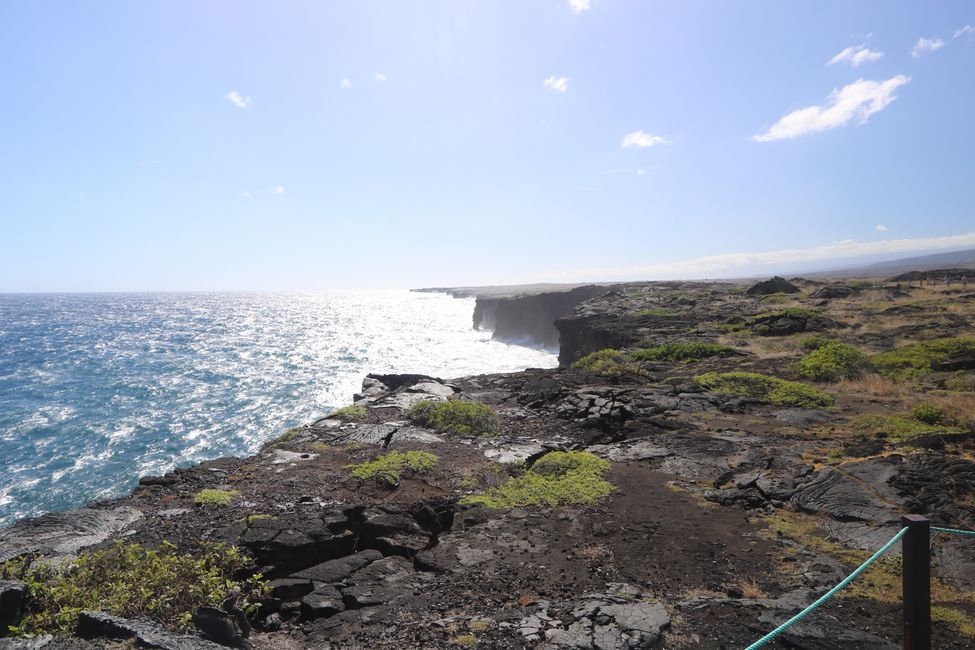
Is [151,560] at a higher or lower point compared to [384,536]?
higher

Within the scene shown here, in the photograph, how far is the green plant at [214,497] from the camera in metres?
9.62

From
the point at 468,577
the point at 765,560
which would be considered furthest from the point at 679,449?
the point at 468,577

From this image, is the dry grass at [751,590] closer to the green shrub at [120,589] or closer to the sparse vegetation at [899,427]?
the green shrub at [120,589]

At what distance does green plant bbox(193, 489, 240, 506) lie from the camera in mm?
9617

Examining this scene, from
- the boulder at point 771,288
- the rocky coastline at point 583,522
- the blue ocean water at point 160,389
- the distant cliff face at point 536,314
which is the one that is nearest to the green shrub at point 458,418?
the rocky coastline at point 583,522

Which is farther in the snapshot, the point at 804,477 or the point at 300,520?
the point at 804,477

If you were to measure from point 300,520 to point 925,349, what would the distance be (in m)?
24.4

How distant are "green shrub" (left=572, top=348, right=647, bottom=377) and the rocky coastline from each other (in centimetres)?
377

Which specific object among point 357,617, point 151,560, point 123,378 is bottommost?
point 123,378

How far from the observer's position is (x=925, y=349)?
19641 mm

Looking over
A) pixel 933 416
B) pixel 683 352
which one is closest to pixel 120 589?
pixel 933 416

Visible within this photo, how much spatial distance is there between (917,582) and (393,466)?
9.48m

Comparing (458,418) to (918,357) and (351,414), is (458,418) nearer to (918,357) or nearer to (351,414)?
(351,414)

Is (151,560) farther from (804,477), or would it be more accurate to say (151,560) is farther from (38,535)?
(804,477)
